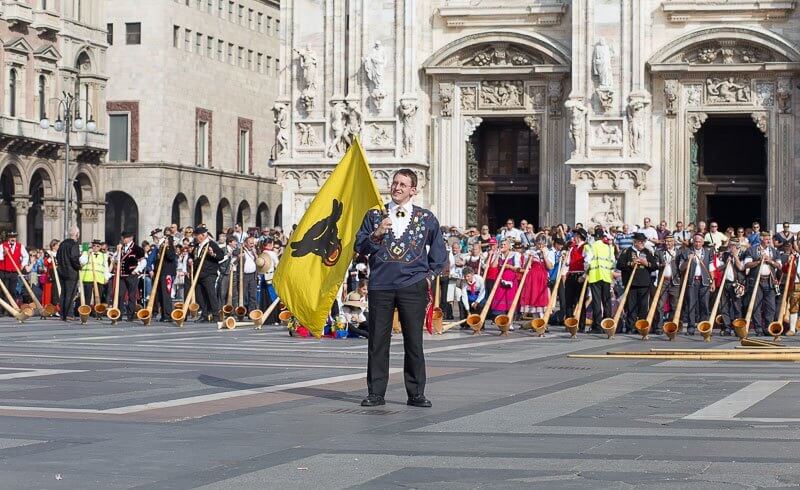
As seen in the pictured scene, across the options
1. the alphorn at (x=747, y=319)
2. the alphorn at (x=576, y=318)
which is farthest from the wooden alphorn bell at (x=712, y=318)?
the alphorn at (x=576, y=318)

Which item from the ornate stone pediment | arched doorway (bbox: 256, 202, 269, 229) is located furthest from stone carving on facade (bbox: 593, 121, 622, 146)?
arched doorway (bbox: 256, 202, 269, 229)

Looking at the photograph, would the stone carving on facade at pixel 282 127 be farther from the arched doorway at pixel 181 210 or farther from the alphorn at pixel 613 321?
the arched doorway at pixel 181 210

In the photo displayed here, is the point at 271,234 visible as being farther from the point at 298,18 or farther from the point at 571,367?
the point at 571,367

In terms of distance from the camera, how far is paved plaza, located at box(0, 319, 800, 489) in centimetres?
1047

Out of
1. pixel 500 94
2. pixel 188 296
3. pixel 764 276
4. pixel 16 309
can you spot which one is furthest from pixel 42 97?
pixel 764 276

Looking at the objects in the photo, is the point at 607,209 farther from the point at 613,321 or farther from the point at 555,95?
the point at 613,321

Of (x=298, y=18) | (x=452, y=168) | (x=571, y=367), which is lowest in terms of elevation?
(x=571, y=367)

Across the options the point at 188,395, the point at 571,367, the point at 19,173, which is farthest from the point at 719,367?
the point at 19,173

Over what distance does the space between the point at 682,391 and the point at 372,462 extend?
613cm

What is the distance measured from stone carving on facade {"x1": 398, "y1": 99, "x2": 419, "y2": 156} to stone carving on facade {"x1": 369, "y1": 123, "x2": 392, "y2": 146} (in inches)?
19.0

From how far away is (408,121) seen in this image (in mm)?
45500

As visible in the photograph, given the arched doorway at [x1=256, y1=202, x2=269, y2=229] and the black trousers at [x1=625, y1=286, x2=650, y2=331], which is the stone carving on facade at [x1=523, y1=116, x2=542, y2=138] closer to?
the black trousers at [x1=625, y1=286, x2=650, y2=331]

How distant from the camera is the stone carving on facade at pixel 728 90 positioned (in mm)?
44844

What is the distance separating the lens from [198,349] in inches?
930
